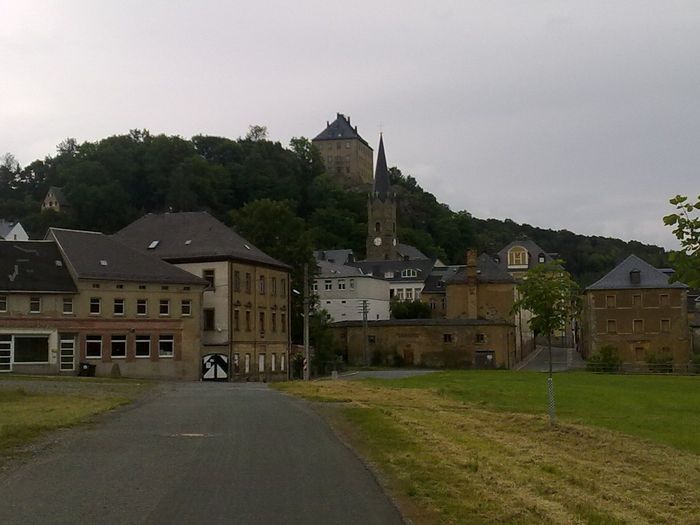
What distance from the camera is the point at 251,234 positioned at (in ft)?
286

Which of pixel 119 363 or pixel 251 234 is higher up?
pixel 251 234

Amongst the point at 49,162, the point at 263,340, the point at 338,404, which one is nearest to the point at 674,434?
the point at 338,404

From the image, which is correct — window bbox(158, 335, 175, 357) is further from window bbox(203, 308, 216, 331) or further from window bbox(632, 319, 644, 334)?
window bbox(632, 319, 644, 334)

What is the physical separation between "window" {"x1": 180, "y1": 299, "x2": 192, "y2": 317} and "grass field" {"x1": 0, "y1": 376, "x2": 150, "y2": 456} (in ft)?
81.1

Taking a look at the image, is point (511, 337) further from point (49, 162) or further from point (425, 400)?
point (49, 162)

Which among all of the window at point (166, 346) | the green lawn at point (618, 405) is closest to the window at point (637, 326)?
the green lawn at point (618, 405)

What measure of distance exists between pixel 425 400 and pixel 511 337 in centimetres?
5947

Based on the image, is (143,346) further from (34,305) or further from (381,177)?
(381,177)

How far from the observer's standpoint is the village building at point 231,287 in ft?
230

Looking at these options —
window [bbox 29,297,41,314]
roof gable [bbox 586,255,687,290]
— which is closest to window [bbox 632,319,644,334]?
roof gable [bbox 586,255,687,290]

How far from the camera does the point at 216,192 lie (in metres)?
147

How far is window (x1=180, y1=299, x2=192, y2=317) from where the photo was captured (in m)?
65.8

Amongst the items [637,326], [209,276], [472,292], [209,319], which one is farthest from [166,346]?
[637,326]

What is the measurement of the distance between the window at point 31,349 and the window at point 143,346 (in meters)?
6.16
